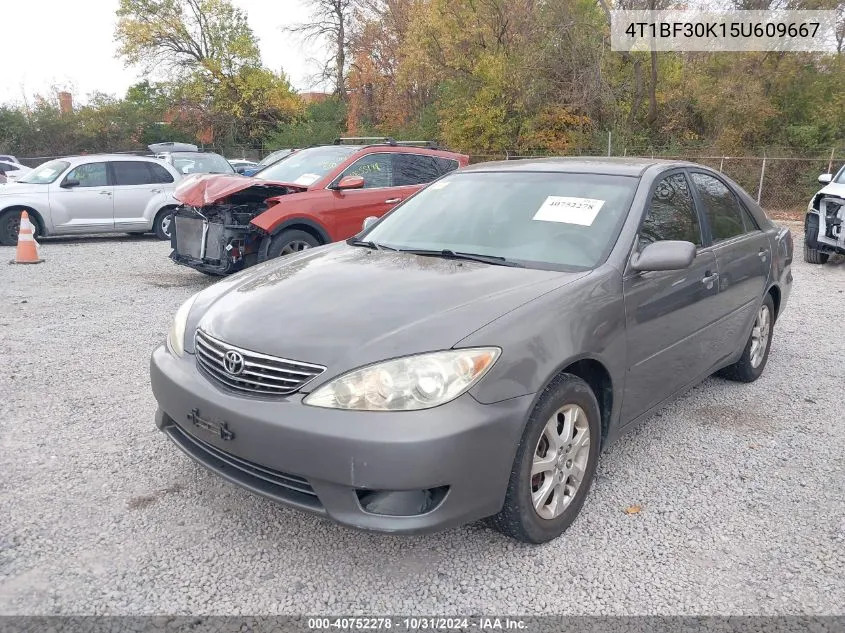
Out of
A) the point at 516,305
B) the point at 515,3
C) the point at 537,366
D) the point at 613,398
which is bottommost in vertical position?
the point at 613,398

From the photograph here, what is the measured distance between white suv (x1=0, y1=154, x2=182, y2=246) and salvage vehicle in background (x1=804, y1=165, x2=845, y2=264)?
11.0 m

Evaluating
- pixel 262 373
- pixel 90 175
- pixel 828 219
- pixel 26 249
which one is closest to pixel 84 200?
pixel 90 175

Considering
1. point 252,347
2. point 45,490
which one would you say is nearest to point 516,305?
point 252,347

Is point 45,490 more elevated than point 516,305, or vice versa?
point 516,305

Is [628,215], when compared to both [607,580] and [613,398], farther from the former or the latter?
[607,580]

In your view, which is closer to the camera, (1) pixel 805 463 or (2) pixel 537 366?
(2) pixel 537 366

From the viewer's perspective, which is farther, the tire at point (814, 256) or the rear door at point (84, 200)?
the rear door at point (84, 200)

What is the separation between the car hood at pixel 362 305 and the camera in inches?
98.8

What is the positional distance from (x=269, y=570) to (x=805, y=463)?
293cm

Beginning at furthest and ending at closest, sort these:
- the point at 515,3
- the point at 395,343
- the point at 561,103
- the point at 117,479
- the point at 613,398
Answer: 1. the point at 515,3
2. the point at 561,103
3. the point at 117,479
4. the point at 613,398
5. the point at 395,343

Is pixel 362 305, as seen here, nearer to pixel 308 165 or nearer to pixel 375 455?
pixel 375 455

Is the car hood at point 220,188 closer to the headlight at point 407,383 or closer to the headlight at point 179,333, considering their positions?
the headlight at point 179,333

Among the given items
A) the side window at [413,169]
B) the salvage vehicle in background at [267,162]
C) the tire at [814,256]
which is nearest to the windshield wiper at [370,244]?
the side window at [413,169]

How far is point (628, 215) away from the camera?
3.38 metres
